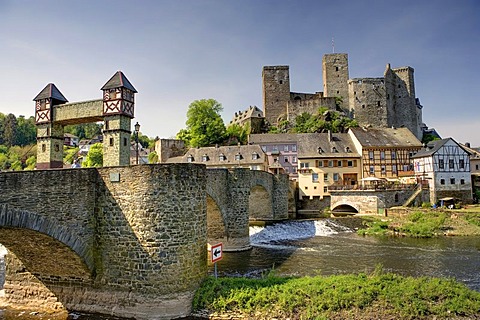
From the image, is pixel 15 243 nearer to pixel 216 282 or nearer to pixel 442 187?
pixel 216 282

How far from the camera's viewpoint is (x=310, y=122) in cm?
6050

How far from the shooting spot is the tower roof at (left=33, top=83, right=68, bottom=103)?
2441 cm

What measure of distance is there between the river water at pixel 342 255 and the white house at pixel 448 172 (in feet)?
48.5

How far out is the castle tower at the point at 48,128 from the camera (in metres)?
24.2

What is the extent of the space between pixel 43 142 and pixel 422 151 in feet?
129

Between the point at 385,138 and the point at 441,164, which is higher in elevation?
the point at 385,138

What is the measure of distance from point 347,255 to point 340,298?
9.59 m

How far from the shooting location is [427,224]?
28.0 m

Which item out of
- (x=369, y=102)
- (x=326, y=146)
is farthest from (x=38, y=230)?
(x=369, y=102)

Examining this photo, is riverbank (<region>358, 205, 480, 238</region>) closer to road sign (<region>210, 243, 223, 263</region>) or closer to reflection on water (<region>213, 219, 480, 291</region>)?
reflection on water (<region>213, 219, 480, 291</region>)

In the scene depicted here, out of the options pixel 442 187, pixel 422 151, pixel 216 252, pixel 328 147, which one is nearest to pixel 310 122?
pixel 328 147

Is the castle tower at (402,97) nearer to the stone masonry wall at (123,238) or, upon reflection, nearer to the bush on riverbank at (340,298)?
the bush on riverbank at (340,298)

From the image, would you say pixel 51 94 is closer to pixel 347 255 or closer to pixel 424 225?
pixel 347 255

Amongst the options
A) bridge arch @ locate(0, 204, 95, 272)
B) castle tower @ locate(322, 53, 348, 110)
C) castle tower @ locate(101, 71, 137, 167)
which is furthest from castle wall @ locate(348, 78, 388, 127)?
bridge arch @ locate(0, 204, 95, 272)
